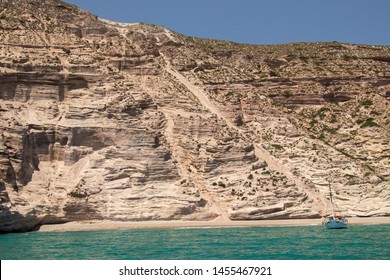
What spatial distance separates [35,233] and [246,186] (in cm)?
1997

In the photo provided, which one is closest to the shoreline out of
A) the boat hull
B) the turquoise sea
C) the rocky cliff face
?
the rocky cliff face

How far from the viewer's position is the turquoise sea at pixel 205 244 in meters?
33.2

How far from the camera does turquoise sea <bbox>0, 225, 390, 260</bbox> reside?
33188mm

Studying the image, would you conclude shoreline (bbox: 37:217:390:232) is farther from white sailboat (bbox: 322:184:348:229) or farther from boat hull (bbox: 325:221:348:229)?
boat hull (bbox: 325:221:348:229)

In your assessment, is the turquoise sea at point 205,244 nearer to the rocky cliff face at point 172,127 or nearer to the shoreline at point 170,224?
the shoreline at point 170,224

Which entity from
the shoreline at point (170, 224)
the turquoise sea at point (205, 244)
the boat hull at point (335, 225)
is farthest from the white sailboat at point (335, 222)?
the shoreline at point (170, 224)

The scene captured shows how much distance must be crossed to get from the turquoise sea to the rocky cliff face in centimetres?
595

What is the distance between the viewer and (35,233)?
171ft

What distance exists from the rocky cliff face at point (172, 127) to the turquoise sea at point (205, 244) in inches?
234

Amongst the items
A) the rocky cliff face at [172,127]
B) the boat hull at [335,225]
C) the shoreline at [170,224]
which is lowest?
the shoreline at [170,224]

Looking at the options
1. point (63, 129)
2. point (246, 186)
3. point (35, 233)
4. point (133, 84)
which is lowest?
point (35, 233)

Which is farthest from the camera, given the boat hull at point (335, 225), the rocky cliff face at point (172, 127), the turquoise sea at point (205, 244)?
the rocky cliff face at point (172, 127)

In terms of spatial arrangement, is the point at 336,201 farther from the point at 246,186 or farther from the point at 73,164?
the point at 73,164
